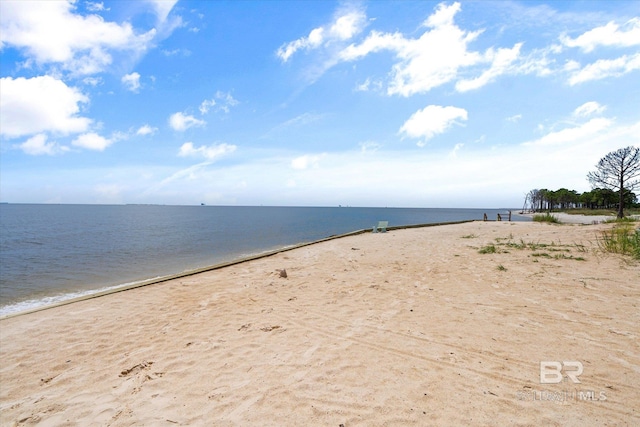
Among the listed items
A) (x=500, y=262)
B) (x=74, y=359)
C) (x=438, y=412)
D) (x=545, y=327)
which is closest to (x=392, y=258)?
(x=500, y=262)

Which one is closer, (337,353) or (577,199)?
(337,353)

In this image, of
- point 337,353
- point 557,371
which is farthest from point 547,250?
point 337,353

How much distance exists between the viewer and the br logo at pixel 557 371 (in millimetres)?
3448

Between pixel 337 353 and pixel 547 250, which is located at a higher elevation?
pixel 547 250

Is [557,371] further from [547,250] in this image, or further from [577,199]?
[577,199]

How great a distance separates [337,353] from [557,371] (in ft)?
9.03

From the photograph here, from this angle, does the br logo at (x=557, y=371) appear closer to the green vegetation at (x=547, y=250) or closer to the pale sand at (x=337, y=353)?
the pale sand at (x=337, y=353)

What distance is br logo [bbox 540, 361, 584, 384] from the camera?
11.3 ft

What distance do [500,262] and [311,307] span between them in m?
7.07

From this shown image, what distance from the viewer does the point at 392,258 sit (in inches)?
444

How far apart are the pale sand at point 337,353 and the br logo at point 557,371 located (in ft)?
0.25

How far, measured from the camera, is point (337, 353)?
4.27 metres

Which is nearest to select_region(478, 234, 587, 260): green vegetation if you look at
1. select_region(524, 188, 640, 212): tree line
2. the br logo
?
the br logo

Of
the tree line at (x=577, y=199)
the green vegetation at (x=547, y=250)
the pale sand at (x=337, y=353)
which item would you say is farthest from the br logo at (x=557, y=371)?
the tree line at (x=577, y=199)
